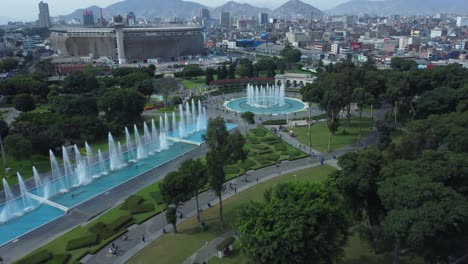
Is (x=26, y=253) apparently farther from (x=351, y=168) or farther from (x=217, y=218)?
(x=351, y=168)

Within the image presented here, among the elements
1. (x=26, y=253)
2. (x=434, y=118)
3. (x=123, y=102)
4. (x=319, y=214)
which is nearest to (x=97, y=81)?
(x=123, y=102)

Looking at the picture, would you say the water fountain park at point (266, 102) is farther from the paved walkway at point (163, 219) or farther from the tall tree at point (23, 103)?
the tall tree at point (23, 103)

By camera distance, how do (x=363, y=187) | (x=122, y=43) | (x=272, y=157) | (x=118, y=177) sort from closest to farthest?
(x=363, y=187)
(x=118, y=177)
(x=272, y=157)
(x=122, y=43)

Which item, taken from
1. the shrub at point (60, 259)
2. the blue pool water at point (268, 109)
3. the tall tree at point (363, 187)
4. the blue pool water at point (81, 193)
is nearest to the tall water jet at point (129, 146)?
the blue pool water at point (81, 193)

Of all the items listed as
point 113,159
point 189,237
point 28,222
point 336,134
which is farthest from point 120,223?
point 336,134

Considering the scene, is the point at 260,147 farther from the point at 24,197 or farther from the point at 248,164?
the point at 24,197

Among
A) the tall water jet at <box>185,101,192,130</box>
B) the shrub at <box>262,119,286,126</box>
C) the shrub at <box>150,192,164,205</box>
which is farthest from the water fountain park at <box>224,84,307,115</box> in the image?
the shrub at <box>150,192,164,205</box>
